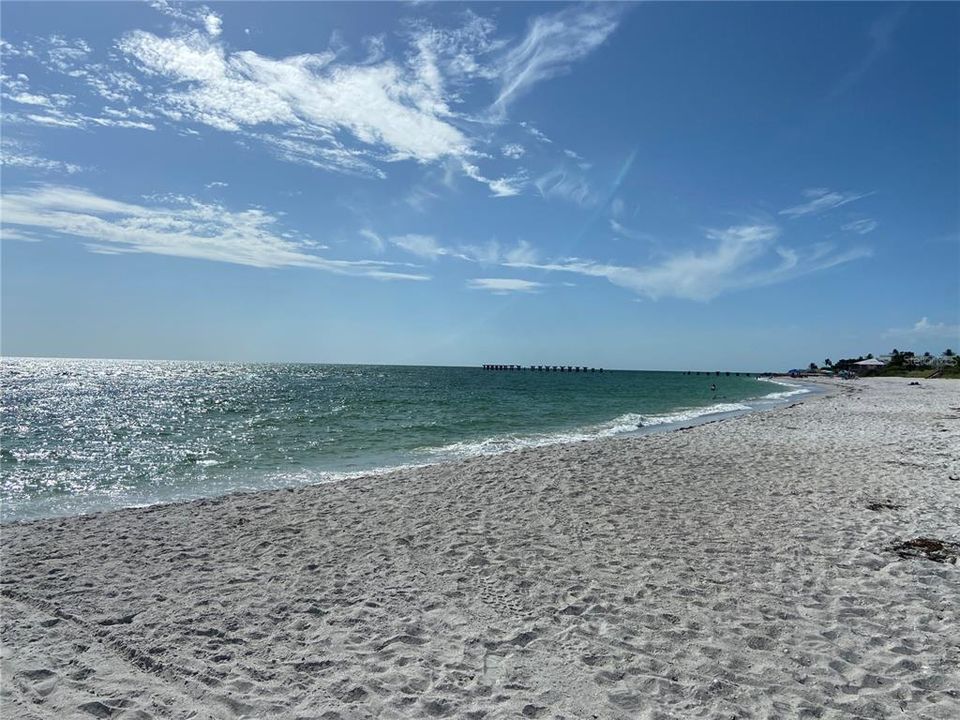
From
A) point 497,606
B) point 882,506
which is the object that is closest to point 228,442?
point 497,606

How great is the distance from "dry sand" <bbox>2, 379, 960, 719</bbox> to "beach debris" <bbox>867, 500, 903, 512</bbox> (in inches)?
2.4

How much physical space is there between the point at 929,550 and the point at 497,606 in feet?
20.1

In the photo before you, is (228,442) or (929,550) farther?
(228,442)

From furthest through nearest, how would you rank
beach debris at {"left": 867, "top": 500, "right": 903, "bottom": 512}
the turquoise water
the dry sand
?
the turquoise water → beach debris at {"left": 867, "top": 500, "right": 903, "bottom": 512} → the dry sand

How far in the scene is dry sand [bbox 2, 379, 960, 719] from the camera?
15.2ft

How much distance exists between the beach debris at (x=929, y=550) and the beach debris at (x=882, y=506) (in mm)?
1833

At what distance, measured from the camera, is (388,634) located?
5.68 m

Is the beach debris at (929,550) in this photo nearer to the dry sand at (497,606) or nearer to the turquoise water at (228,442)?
the dry sand at (497,606)

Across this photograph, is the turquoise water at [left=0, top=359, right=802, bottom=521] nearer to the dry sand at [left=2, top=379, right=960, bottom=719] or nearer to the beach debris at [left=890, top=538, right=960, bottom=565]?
the dry sand at [left=2, top=379, right=960, bottom=719]

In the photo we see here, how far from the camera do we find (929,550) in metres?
7.63

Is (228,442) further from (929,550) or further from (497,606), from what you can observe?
(929,550)

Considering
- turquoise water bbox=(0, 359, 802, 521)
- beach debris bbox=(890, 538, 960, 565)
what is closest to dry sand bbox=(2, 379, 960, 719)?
beach debris bbox=(890, 538, 960, 565)

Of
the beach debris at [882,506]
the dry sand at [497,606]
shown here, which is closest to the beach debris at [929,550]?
the dry sand at [497,606]

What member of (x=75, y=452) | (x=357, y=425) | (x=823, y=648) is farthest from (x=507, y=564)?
(x=357, y=425)
